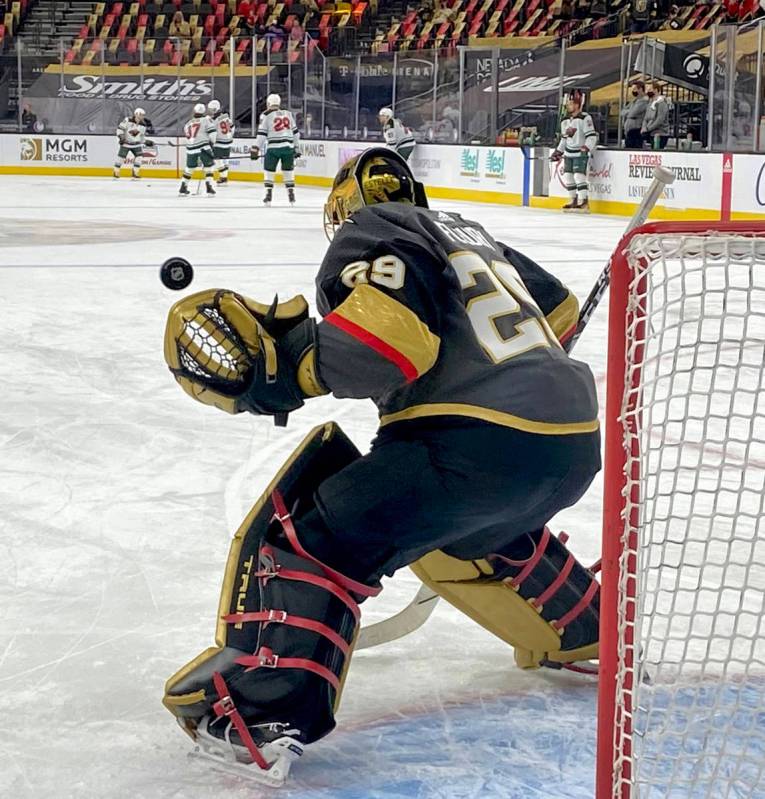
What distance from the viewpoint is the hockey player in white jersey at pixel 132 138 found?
16844 millimetres

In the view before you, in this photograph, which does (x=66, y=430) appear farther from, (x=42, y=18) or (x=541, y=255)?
(x=42, y=18)

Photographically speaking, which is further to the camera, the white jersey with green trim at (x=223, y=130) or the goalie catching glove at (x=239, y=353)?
the white jersey with green trim at (x=223, y=130)

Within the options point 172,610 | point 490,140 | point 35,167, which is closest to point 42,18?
point 35,167

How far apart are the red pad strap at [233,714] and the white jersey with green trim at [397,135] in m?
13.1

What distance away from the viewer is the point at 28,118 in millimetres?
17891

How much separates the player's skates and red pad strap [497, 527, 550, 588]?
40 cm

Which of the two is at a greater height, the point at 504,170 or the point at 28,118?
the point at 28,118

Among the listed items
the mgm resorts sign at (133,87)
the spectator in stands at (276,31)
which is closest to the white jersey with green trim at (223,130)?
the mgm resorts sign at (133,87)

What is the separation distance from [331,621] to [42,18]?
22640 mm

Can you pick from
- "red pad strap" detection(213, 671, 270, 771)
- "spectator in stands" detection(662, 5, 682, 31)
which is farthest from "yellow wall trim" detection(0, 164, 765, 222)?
"red pad strap" detection(213, 671, 270, 771)

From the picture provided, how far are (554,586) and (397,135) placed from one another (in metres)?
13.0

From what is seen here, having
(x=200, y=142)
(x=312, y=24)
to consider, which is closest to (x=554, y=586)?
(x=200, y=142)

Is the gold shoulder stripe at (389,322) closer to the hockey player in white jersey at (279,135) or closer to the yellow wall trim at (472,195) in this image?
the yellow wall trim at (472,195)

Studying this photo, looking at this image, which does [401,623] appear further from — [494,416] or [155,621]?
[494,416]
